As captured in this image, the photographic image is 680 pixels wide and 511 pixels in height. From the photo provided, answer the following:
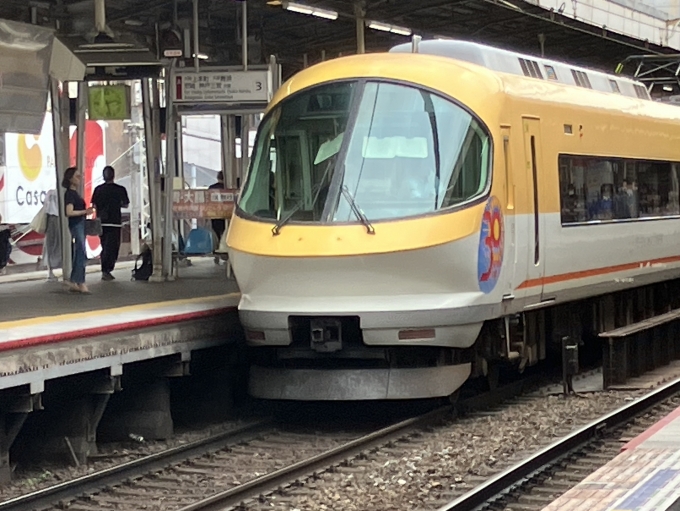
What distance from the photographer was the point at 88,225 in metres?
16.9

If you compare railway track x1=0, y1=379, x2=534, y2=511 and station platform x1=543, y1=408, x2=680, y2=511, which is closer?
station platform x1=543, y1=408, x2=680, y2=511

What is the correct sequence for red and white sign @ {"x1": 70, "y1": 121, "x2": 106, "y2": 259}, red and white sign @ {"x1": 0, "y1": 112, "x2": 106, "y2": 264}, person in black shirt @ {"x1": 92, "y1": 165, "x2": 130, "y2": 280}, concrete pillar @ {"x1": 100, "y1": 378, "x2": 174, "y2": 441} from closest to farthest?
concrete pillar @ {"x1": 100, "y1": 378, "x2": 174, "y2": 441}, person in black shirt @ {"x1": 92, "y1": 165, "x2": 130, "y2": 280}, red and white sign @ {"x1": 0, "y1": 112, "x2": 106, "y2": 264}, red and white sign @ {"x1": 70, "y1": 121, "x2": 106, "y2": 259}

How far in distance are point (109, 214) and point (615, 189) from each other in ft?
23.0

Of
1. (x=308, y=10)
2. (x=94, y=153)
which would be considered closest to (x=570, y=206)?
(x=308, y=10)

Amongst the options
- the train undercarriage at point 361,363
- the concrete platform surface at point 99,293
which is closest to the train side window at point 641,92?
the train undercarriage at point 361,363

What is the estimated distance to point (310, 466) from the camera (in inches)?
390

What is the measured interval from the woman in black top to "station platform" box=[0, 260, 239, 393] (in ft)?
0.76

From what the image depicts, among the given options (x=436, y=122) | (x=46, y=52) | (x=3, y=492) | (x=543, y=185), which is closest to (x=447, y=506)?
(x=3, y=492)

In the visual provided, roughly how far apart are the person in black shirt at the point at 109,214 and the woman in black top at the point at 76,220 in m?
3.05

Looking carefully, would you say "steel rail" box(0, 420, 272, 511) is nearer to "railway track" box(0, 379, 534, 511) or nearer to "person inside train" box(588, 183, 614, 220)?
"railway track" box(0, 379, 534, 511)

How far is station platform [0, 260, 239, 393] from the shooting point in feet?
31.1

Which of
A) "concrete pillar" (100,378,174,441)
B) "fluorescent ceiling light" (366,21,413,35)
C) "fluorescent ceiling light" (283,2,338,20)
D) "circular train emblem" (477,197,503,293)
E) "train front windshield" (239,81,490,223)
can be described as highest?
"fluorescent ceiling light" (366,21,413,35)

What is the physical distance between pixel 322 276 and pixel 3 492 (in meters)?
3.10

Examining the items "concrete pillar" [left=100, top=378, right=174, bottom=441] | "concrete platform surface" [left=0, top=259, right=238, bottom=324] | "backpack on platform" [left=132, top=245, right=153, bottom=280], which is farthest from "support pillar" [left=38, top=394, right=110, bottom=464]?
"backpack on platform" [left=132, top=245, right=153, bottom=280]
